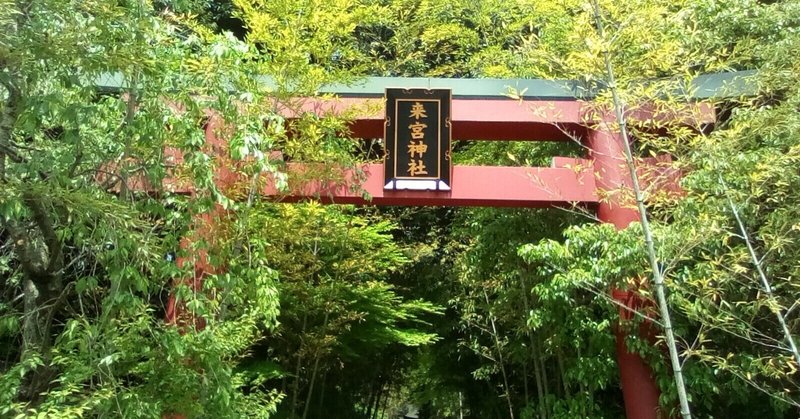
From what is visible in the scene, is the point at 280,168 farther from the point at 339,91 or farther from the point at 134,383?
the point at 134,383

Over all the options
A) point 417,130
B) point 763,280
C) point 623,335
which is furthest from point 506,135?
point 763,280

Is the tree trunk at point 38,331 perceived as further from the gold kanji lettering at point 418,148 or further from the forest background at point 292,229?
the gold kanji lettering at point 418,148

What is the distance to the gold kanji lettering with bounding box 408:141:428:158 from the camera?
417 cm

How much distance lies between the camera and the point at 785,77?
341 centimetres

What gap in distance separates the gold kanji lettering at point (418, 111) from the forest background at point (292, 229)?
1.32ft

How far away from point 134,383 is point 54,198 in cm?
108

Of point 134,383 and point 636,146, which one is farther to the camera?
point 636,146

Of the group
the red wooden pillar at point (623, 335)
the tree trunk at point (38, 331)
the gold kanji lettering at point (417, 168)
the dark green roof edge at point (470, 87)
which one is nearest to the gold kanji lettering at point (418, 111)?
the dark green roof edge at point (470, 87)

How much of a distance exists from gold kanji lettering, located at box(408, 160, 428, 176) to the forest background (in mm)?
426

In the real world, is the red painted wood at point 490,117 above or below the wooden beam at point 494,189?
above

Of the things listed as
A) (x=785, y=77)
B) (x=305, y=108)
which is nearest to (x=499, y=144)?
(x=305, y=108)

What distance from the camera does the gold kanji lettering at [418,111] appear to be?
4.17 meters

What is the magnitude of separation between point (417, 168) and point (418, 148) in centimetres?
13

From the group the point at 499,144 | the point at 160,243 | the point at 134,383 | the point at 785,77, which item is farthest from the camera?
the point at 499,144
